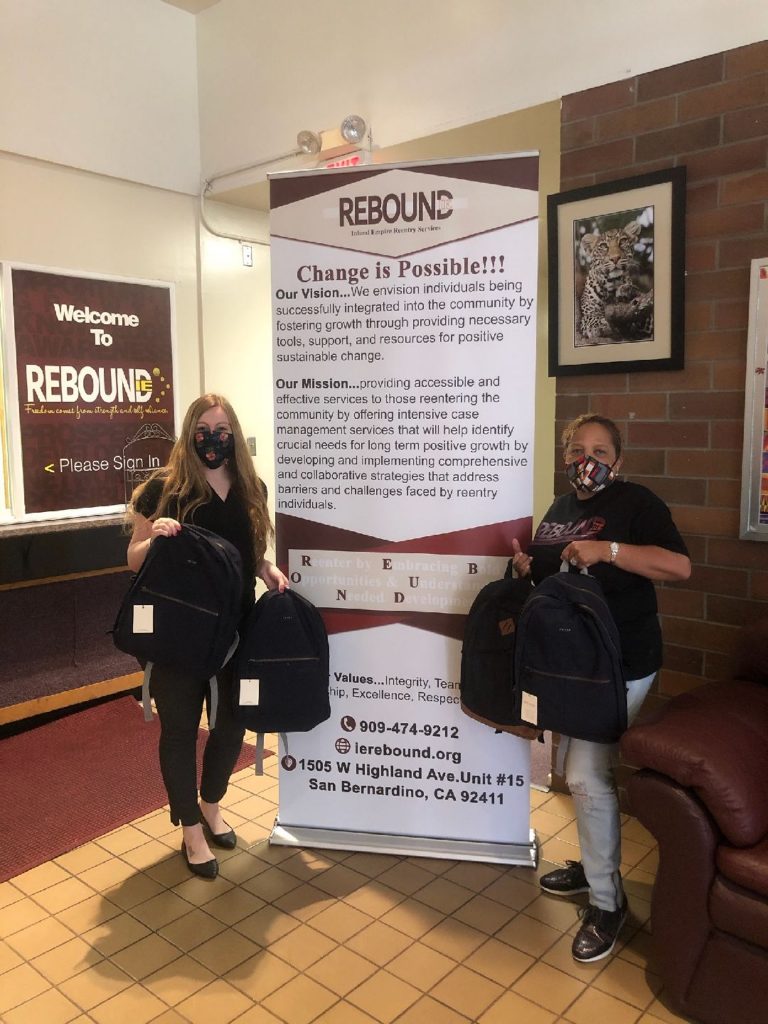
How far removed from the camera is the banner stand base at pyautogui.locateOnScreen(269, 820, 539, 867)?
2605 mm

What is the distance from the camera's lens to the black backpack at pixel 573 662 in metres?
2.09

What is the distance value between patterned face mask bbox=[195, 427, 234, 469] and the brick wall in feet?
4.55

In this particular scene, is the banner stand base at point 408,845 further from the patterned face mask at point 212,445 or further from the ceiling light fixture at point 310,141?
the ceiling light fixture at point 310,141

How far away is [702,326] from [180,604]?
6.28ft

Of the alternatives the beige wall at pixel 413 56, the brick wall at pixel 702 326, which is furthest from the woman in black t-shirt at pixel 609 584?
the beige wall at pixel 413 56

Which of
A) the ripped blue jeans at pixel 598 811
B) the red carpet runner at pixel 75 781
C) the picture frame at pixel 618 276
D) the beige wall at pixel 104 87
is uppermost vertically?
the beige wall at pixel 104 87

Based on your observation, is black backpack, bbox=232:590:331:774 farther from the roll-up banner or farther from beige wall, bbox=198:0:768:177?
beige wall, bbox=198:0:768:177

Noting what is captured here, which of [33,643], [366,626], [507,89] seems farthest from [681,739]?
[33,643]

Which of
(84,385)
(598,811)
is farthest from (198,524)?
(84,385)

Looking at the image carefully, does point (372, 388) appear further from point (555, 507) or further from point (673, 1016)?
point (673, 1016)

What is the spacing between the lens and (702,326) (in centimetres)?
265

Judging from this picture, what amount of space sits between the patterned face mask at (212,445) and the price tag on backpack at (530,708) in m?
1.16

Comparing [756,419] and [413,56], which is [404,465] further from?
[413,56]

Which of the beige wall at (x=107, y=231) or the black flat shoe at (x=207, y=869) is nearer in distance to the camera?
the black flat shoe at (x=207, y=869)
